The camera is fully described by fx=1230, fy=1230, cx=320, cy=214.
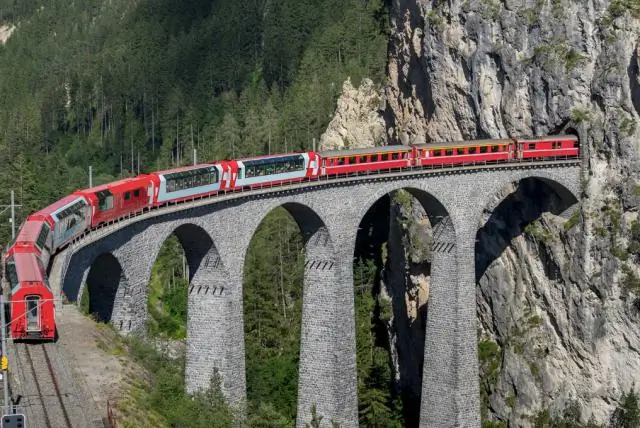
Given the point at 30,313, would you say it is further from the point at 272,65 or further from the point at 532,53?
the point at 272,65

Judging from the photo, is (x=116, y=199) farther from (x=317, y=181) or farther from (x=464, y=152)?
(x=464, y=152)

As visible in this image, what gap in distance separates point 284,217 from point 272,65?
61.8 metres

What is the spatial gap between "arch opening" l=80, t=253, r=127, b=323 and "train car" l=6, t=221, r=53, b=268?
5139 mm

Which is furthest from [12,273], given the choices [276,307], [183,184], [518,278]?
[276,307]

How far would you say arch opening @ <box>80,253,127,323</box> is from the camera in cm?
6247

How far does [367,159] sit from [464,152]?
6.75 metres

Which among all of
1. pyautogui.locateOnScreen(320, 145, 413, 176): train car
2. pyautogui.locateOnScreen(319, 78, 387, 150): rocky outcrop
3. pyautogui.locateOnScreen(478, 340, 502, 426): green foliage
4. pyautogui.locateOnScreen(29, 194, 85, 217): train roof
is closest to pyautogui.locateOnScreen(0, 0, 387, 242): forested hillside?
pyautogui.locateOnScreen(319, 78, 387, 150): rocky outcrop

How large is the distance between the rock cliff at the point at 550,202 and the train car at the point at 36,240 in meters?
37.3

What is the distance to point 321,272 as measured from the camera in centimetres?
7575

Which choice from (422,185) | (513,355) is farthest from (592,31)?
(513,355)

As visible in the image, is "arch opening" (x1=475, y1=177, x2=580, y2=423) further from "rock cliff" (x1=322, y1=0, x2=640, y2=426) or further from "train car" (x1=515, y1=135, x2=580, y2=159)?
"train car" (x1=515, y1=135, x2=580, y2=159)

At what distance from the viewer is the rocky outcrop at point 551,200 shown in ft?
261

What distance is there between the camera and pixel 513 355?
85500mm

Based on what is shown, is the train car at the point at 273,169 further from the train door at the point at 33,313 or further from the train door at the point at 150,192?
the train door at the point at 33,313
